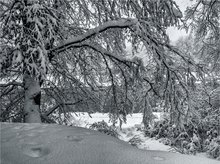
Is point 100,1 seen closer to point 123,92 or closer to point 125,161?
point 123,92

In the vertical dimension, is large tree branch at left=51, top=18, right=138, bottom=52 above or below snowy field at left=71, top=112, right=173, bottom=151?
above

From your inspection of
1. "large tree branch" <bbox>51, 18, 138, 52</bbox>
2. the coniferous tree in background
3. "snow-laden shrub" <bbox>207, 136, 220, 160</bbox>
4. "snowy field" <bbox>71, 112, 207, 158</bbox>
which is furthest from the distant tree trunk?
"snow-laden shrub" <bbox>207, 136, 220, 160</bbox>

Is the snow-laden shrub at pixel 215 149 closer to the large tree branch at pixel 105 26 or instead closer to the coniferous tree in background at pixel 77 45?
the coniferous tree in background at pixel 77 45

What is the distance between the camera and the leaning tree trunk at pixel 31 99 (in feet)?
14.9

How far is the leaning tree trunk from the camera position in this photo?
4.54 meters

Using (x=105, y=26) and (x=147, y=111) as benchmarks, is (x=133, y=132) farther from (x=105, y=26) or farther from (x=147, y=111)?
(x=105, y=26)

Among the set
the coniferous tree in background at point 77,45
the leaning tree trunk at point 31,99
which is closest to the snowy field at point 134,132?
the coniferous tree in background at point 77,45

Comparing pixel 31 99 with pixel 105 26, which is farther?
pixel 31 99

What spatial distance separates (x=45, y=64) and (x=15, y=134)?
139 centimetres

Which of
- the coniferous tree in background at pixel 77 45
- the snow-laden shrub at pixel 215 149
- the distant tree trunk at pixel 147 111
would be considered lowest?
the snow-laden shrub at pixel 215 149

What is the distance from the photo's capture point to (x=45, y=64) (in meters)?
Result: 3.50

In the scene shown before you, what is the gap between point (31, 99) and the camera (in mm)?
4621

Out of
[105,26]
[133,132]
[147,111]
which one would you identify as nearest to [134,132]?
[133,132]

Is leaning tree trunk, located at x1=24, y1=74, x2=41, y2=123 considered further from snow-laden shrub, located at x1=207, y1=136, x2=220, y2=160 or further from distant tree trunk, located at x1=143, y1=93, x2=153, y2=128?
snow-laden shrub, located at x1=207, y1=136, x2=220, y2=160
